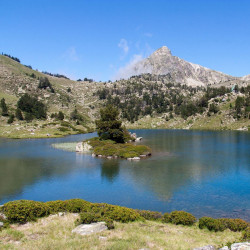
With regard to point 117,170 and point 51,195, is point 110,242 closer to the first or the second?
point 51,195

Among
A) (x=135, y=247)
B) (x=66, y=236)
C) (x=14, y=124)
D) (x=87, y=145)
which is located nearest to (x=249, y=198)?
(x=135, y=247)

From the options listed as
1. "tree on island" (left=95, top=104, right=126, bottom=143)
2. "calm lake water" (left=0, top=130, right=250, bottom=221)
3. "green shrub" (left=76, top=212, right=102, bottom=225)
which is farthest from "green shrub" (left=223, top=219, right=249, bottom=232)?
"tree on island" (left=95, top=104, right=126, bottom=143)

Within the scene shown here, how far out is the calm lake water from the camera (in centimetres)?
3488

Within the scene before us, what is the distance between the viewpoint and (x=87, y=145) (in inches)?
3452

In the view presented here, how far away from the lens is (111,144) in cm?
8206

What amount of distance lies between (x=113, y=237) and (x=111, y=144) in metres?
63.1

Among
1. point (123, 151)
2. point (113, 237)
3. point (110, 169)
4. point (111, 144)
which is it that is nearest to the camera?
point (113, 237)

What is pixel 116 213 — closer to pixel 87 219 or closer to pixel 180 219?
pixel 87 219

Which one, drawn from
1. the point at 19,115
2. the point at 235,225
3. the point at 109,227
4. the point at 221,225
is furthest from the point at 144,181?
the point at 19,115

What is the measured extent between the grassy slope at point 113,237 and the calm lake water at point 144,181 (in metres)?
9.14

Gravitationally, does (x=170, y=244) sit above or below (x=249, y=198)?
above

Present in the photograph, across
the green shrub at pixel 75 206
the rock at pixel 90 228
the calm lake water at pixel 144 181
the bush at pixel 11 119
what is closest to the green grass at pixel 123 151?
the calm lake water at pixel 144 181

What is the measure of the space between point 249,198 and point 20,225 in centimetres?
3086

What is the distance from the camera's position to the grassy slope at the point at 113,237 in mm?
17469
